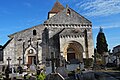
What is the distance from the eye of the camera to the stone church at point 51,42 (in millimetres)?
27109

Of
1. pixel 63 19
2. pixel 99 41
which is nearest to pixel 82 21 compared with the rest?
pixel 63 19

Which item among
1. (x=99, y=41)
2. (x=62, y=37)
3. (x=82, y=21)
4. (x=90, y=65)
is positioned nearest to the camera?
(x=90, y=65)

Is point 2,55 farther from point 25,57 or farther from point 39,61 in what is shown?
point 39,61

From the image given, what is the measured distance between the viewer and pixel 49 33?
91.2ft

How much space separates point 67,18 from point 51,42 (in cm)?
444

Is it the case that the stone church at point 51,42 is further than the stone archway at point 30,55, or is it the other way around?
the stone archway at point 30,55

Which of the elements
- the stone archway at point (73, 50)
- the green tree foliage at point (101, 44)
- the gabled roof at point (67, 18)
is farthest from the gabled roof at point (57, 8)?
the green tree foliage at point (101, 44)

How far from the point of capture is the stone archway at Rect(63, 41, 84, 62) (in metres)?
27.5

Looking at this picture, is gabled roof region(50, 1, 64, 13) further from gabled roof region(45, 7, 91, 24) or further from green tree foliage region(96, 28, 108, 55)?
green tree foliage region(96, 28, 108, 55)

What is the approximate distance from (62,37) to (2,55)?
8.90 meters

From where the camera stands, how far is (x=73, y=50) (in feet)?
93.4

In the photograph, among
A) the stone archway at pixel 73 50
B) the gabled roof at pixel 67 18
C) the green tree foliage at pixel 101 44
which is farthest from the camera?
the green tree foliage at pixel 101 44

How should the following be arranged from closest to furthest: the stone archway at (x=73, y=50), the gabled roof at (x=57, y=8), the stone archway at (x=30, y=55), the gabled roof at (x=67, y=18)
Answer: the stone archway at (x=30, y=55), the stone archway at (x=73, y=50), the gabled roof at (x=67, y=18), the gabled roof at (x=57, y=8)

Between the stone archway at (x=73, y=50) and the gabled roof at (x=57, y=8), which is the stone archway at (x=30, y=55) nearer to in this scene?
the stone archway at (x=73, y=50)
